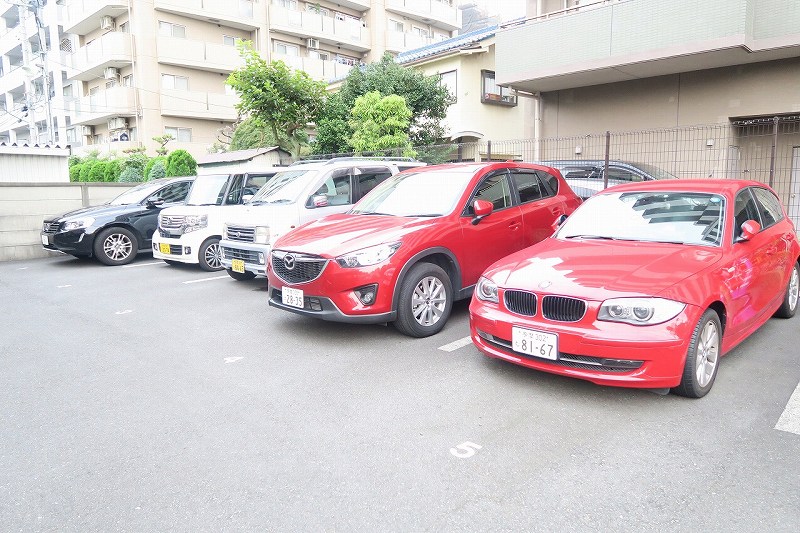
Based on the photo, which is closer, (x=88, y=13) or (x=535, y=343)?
(x=535, y=343)

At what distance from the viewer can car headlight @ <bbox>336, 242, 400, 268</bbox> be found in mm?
5020

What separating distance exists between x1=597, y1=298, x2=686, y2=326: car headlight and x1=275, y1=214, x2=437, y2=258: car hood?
83.5 inches

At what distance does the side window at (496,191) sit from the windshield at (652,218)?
108 cm

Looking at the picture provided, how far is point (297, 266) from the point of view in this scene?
5.30 metres

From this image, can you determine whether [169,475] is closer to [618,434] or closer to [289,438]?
[289,438]

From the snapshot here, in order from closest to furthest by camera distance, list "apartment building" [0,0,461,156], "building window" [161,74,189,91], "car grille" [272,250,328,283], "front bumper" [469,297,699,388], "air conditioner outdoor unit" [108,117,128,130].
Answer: "front bumper" [469,297,699,388], "car grille" [272,250,328,283], "apartment building" [0,0,461,156], "building window" [161,74,189,91], "air conditioner outdoor unit" [108,117,128,130]

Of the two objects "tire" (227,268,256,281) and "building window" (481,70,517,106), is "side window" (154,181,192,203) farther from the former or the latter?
"building window" (481,70,517,106)

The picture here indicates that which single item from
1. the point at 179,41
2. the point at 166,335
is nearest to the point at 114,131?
the point at 179,41

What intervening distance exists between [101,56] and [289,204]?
978 inches

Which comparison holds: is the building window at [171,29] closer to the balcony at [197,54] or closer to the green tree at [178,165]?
the balcony at [197,54]

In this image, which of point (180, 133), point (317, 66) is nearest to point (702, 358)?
point (180, 133)

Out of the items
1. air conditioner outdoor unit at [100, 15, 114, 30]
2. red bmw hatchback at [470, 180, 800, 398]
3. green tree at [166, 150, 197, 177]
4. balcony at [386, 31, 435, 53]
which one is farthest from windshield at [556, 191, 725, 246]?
balcony at [386, 31, 435, 53]

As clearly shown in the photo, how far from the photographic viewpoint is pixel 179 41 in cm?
2655

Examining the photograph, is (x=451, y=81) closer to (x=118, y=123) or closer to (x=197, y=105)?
(x=197, y=105)
